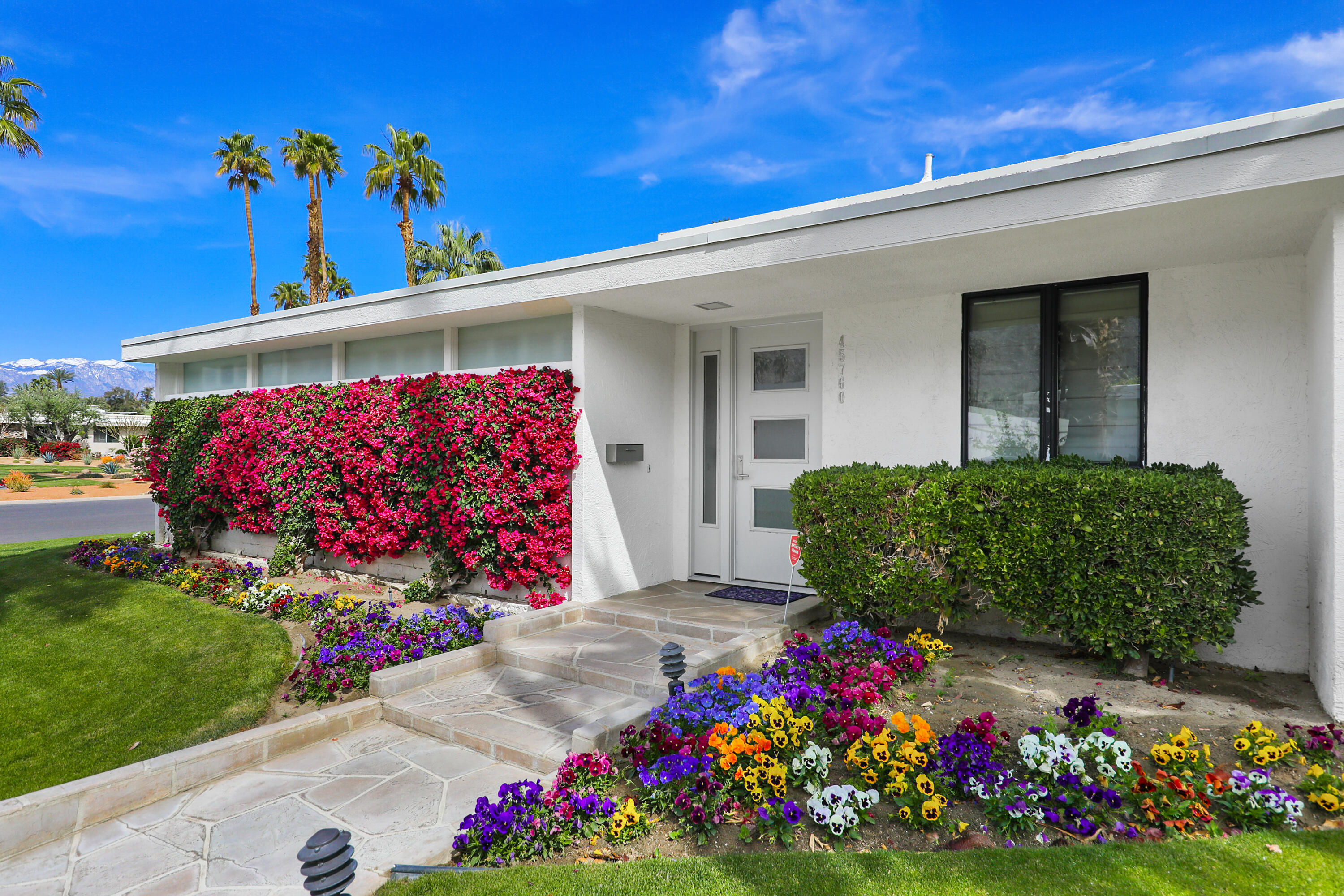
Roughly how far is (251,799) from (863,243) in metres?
4.77

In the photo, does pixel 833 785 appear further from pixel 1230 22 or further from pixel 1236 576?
pixel 1230 22

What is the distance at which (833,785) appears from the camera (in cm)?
296

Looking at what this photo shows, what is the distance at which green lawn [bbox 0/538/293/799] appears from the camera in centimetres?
425

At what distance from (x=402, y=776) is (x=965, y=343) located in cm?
503

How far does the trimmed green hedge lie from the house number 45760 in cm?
115

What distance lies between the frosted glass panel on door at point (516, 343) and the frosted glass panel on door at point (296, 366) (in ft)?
8.59

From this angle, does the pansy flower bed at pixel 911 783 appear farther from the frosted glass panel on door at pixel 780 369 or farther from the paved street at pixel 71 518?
the paved street at pixel 71 518

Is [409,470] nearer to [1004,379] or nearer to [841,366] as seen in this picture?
[841,366]

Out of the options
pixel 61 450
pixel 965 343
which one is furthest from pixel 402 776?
pixel 61 450

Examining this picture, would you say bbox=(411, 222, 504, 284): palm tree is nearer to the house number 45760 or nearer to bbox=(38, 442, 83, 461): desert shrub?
the house number 45760

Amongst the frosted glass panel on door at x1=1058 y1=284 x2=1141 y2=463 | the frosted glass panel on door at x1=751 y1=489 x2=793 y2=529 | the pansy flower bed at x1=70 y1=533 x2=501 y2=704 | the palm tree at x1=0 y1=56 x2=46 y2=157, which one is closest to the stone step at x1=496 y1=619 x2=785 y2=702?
the pansy flower bed at x1=70 y1=533 x2=501 y2=704

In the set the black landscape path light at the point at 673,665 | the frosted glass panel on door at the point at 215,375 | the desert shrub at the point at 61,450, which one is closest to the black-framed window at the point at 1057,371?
the black landscape path light at the point at 673,665

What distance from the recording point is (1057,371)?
518 centimetres

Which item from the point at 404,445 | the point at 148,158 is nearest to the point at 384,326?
the point at 404,445
